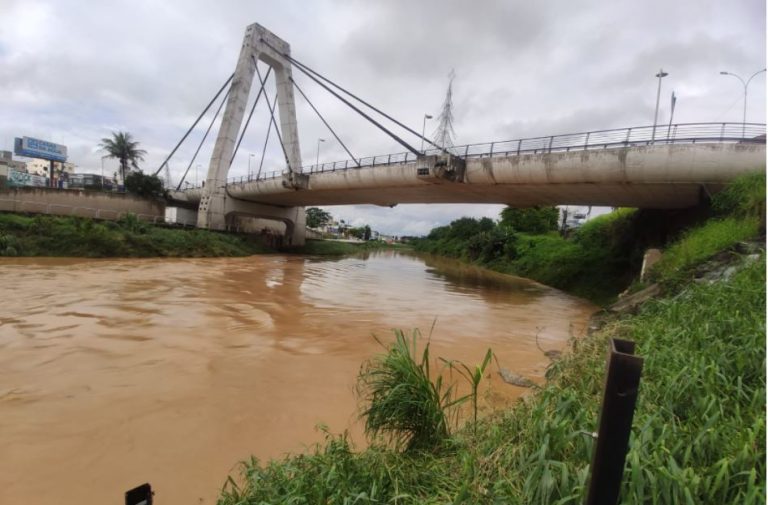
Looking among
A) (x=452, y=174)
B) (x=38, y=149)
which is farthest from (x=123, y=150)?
(x=452, y=174)

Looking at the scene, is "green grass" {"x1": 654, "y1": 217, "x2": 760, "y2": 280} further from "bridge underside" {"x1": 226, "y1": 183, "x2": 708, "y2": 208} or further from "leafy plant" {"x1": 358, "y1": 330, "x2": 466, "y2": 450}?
"leafy plant" {"x1": 358, "y1": 330, "x2": 466, "y2": 450}

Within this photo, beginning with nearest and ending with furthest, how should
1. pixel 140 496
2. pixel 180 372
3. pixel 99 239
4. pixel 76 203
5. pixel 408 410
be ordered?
pixel 140 496 → pixel 408 410 → pixel 180 372 → pixel 99 239 → pixel 76 203

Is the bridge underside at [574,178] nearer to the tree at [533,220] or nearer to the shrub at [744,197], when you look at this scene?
the shrub at [744,197]

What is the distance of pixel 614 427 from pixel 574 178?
16.0m

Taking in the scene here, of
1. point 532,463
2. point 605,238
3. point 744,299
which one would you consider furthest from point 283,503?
point 605,238

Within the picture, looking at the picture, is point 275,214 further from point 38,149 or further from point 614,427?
point 614,427

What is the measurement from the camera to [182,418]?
4.24 meters

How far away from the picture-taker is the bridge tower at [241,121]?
3192cm

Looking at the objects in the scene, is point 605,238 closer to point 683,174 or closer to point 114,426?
point 683,174

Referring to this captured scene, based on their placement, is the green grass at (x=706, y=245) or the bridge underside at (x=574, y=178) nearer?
the green grass at (x=706, y=245)

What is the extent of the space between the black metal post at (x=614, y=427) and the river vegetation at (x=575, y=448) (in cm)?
54

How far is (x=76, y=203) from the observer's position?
3097cm

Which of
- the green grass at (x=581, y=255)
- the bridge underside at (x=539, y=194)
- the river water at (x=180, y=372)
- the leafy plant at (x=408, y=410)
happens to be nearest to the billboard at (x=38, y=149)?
the bridge underside at (x=539, y=194)

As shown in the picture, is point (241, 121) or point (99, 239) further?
point (241, 121)
